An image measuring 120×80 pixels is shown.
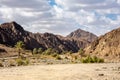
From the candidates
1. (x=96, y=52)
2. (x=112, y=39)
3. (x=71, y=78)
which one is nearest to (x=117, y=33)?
(x=112, y=39)

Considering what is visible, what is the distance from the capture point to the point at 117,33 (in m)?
160

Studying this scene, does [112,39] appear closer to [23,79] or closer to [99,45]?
[99,45]

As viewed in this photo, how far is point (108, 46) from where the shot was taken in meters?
155

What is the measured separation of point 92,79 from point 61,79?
316 cm

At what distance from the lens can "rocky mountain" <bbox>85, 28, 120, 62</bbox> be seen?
149 meters

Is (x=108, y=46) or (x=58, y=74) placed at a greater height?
(x=108, y=46)

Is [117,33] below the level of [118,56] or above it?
above

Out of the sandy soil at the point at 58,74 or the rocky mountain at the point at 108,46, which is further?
the rocky mountain at the point at 108,46

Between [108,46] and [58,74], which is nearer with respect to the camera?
[58,74]

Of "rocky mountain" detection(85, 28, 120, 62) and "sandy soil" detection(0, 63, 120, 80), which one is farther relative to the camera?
"rocky mountain" detection(85, 28, 120, 62)

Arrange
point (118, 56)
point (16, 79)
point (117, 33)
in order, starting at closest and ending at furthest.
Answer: point (16, 79)
point (118, 56)
point (117, 33)

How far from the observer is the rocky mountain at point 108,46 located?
148625 mm

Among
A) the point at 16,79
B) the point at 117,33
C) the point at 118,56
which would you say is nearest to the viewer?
the point at 16,79

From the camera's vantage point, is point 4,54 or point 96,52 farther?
point 96,52
